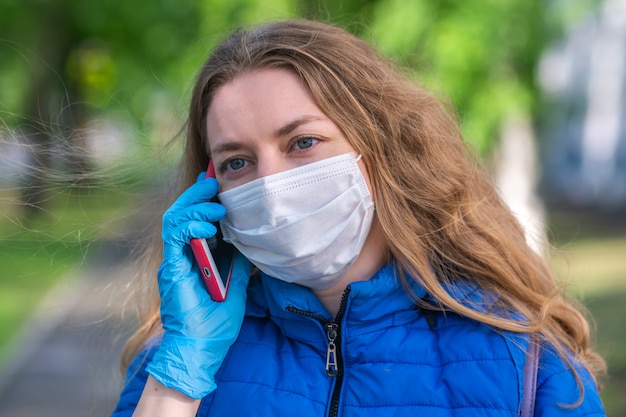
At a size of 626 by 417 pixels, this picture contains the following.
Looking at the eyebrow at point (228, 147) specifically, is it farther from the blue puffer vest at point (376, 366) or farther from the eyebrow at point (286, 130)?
the blue puffer vest at point (376, 366)

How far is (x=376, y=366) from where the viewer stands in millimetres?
2100

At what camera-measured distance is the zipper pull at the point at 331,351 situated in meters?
2.12

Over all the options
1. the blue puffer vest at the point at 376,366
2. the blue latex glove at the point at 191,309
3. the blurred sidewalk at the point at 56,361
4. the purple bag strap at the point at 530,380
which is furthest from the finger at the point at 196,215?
the blurred sidewalk at the point at 56,361

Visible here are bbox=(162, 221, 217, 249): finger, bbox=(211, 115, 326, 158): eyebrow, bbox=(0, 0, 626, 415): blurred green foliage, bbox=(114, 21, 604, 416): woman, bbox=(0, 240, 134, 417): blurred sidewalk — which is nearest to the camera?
bbox=(114, 21, 604, 416): woman

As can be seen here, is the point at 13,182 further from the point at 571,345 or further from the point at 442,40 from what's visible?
the point at 442,40

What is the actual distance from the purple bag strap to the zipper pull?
0.48 m

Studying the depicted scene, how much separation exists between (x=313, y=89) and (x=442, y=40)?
143 inches

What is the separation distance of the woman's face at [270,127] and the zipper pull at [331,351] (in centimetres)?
44

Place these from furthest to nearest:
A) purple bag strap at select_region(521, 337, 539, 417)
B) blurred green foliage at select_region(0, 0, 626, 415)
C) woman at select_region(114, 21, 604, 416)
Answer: blurred green foliage at select_region(0, 0, 626, 415)
woman at select_region(114, 21, 604, 416)
purple bag strap at select_region(521, 337, 539, 417)

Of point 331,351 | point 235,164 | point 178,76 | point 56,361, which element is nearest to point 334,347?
point 331,351

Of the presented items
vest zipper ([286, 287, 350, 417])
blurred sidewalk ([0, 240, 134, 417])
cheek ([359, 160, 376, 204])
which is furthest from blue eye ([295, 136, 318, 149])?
blurred sidewalk ([0, 240, 134, 417])

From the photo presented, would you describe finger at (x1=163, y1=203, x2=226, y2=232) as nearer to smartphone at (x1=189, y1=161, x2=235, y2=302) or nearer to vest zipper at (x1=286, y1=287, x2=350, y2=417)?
smartphone at (x1=189, y1=161, x2=235, y2=302)

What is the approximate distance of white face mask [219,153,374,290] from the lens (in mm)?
2199

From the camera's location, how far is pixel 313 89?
2.21m
